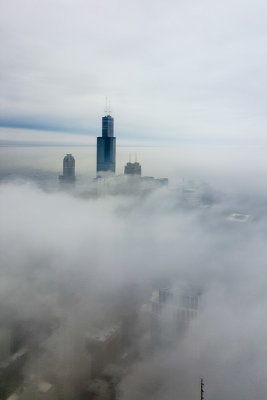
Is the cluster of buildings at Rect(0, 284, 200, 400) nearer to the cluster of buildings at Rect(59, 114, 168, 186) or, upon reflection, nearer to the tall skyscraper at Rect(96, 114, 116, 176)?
the cluster of buildings at Rect(59, 114, 168, 186)

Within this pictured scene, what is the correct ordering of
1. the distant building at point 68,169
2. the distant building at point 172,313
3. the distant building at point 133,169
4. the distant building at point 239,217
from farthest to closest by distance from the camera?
the distant building at point 133,169 < the distant building at point 239,217 < the distant building at point 68,169 < the distant building at point 172,313

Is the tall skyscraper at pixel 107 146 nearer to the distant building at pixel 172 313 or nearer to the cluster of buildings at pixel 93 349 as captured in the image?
the cluster of buildings at pixel 93 349

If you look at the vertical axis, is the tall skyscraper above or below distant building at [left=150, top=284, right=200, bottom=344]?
above

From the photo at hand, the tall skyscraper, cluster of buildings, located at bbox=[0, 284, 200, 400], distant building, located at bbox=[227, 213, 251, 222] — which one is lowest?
cluster of buildings, located at bbox=[0, 284, 200, 400]

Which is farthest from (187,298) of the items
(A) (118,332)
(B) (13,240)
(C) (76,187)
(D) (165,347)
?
(B) (13,240)

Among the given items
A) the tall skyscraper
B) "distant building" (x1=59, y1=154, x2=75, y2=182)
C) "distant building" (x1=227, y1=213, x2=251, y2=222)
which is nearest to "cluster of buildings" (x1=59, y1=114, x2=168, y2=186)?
the tall skyscraper

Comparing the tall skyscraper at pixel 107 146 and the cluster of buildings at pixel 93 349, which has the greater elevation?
the tall skyscraper at pixel 107 146

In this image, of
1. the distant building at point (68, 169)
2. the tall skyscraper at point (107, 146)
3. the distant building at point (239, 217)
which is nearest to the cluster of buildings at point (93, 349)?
the distant building at point (68, 169)

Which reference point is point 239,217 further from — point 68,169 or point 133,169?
point 68,169
